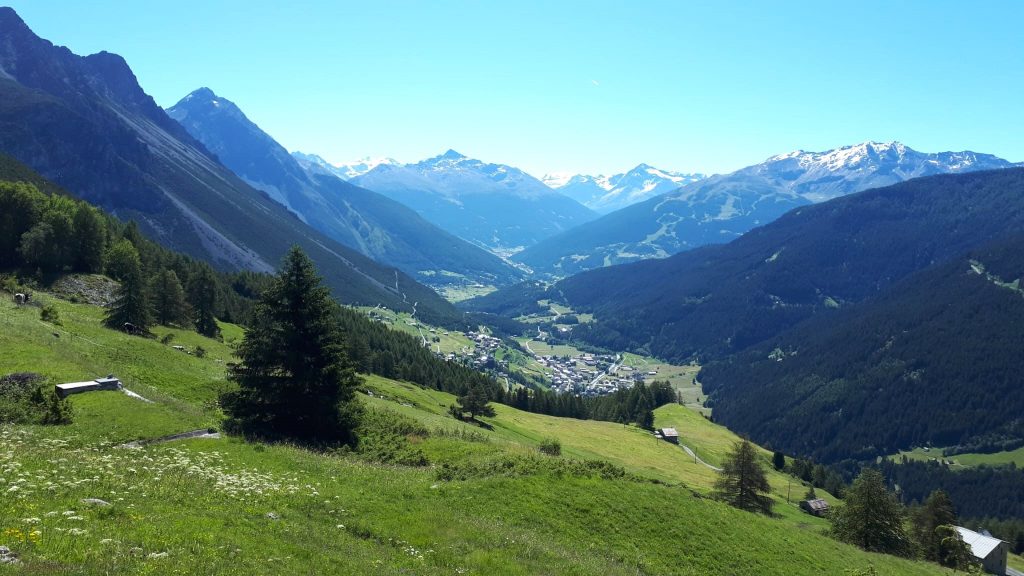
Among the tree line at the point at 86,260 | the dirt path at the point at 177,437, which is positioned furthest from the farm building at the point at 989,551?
the tree line at the point at 86,260

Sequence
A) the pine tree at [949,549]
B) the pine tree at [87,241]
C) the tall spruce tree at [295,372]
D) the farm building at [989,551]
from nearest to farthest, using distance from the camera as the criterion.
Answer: the tall spruce tree at [295,372] → the pine tree at [949,549] → the pine tree at [87,241] → the farm building at [989,551]

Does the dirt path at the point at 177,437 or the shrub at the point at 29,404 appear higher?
the shrub at the point at 29,404

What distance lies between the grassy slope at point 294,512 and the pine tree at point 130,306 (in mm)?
13881

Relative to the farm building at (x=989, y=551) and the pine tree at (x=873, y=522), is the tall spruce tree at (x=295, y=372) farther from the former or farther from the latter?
the farm building at (x=989, y=551)

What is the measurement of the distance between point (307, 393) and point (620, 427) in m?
85.4

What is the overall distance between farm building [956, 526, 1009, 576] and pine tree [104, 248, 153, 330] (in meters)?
104

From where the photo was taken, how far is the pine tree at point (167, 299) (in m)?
74.4

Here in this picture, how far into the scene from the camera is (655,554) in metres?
28.4

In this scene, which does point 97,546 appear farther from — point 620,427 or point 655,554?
point 620,427

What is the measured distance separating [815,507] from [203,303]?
93539 mm

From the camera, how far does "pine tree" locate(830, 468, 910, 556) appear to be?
2115 inches

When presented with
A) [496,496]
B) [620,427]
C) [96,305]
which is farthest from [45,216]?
[620,427]

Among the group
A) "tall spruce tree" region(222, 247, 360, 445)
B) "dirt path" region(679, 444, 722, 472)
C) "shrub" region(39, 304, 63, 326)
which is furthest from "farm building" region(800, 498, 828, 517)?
"shrub" region(39, 304, 63, 326)

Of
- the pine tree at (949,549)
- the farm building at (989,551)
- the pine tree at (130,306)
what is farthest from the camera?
the farm building at (989,551)
